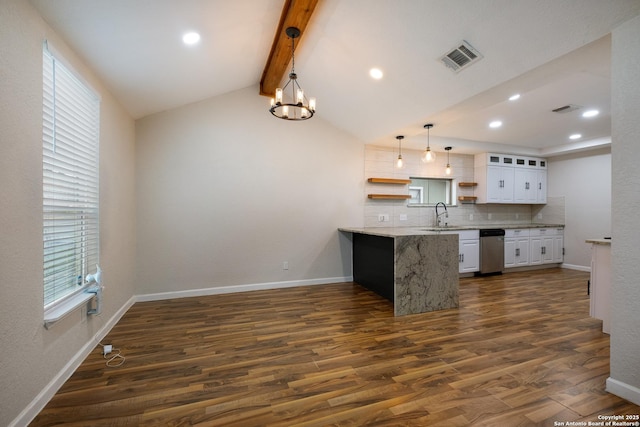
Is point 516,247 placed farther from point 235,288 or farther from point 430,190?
point 235,288

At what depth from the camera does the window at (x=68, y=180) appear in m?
1.97

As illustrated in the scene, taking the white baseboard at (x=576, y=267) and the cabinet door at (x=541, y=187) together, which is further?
the cabinet door at (x=541, y=187)

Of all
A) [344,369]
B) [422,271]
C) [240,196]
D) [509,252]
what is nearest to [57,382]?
[344,369]

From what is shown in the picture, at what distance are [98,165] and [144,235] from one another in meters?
1.47

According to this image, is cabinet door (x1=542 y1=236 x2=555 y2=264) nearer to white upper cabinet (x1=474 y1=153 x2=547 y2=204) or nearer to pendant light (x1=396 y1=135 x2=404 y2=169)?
white upper cabinet (x1=474 y1=153 x2=547 y2=204)

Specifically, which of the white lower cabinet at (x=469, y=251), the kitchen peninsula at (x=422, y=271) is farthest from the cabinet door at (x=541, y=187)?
the kitchen peninsula at (x=422, y=271)

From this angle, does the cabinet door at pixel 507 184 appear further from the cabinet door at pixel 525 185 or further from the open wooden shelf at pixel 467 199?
the open wooden shelf at pixel 467 199

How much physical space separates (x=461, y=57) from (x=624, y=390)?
2.78m

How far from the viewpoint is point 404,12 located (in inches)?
94.5

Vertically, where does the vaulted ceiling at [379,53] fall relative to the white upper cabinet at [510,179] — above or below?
above

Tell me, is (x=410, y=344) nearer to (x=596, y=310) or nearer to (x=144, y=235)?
(x=596, y=310)

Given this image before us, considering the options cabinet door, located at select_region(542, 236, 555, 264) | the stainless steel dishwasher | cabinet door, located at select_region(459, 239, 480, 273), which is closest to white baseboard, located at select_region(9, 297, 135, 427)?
cabinet door, located at select_region(459, 239, 480, 273)

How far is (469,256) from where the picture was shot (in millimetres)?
5297

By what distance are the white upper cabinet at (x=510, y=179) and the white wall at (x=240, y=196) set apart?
280cm
